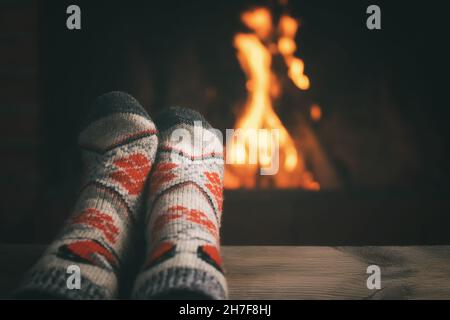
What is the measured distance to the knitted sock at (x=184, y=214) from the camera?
1.70 ft

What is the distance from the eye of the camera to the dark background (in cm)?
120

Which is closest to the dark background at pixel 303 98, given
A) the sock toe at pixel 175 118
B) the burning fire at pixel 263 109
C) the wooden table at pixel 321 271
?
the burning fire at pixel 263 109

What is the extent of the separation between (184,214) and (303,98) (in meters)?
0.68

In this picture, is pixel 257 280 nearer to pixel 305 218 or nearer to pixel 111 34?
pixel 305 218

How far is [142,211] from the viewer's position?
2.58 feet

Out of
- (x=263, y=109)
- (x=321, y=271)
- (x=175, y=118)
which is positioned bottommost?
(x=321, y=271)

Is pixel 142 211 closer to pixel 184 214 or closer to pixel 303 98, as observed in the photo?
pixel 184 214

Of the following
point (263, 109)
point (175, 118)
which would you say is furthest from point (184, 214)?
point (263, 109)

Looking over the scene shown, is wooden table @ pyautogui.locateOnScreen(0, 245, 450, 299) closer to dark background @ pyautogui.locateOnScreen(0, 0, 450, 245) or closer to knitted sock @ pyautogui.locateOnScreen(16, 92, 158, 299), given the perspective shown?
knitted sock @ pyautogui.locateOnScreen(16, 92, 158, 299)

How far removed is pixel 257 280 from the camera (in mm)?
678

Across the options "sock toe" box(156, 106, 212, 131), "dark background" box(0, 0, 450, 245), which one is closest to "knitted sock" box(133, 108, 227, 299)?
"sock toe" box(156, 106, 212, 131)
